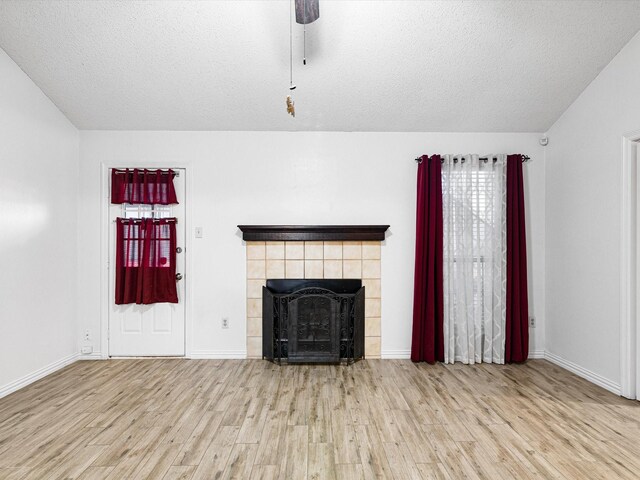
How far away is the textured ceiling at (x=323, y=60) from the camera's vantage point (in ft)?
8.66

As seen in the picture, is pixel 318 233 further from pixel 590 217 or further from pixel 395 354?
pixel 590 217

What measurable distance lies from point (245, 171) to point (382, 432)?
278 cm

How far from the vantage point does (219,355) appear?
384 centimetres

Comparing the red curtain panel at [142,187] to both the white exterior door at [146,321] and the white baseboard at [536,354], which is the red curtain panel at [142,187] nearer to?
the white exterior door at [146,321]

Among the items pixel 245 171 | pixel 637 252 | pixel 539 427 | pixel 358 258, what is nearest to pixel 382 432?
pixel 539 427

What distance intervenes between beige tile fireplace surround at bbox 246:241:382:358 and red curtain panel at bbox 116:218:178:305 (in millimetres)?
810

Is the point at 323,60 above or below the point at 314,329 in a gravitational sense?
above

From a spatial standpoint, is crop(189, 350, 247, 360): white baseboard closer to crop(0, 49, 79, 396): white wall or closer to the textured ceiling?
crop(0, 49, 79, 396): white wall

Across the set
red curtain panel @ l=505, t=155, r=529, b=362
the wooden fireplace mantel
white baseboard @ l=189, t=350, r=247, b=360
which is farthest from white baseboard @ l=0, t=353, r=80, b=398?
red curtain panel @ l=505, t=155, r=529, b=362

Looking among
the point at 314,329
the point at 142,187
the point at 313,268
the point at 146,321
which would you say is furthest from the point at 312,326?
the point at 142,187

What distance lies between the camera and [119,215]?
→ 12.6ft

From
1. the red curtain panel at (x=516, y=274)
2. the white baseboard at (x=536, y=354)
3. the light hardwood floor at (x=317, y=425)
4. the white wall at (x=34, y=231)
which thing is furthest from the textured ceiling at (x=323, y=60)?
the light hardwood floor at (x=317, y=425)

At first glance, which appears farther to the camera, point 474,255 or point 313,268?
point 313,268

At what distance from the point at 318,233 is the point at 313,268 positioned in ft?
1.25
